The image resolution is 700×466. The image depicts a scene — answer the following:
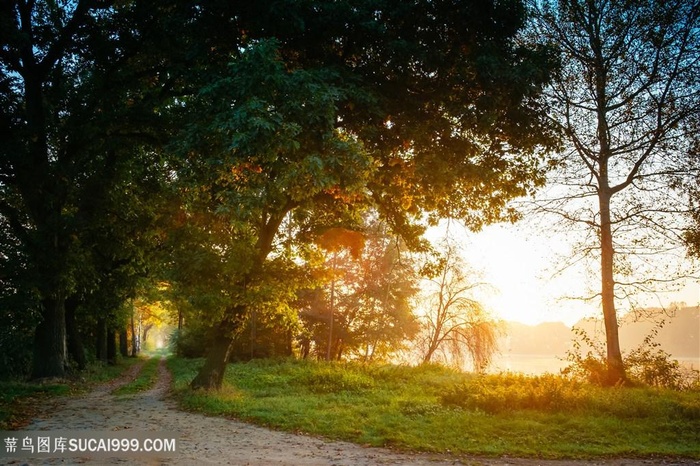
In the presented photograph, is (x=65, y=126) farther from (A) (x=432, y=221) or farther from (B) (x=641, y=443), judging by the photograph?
(B) (x=641, y=443)

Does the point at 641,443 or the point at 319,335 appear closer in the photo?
the point at 641,443

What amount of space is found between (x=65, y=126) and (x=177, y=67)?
5.99 meters

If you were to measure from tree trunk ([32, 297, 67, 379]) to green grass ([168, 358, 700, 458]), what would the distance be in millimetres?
5650

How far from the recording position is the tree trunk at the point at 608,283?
16.7 metres

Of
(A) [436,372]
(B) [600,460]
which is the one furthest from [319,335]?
(B) [600,460]

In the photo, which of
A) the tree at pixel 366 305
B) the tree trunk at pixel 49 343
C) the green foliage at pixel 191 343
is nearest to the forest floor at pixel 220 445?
the tree trunk at pixel 49 343

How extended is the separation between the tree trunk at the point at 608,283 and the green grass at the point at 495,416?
2804 mm

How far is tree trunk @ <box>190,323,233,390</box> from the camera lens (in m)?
15.1

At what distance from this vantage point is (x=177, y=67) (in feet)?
41.8

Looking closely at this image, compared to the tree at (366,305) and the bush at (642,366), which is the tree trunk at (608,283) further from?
the tree at (366,305)

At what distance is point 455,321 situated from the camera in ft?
111

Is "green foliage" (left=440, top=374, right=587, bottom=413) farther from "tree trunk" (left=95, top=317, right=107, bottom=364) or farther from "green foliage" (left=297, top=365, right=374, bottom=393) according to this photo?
"tree trunk" (left=95, top=317, right=107, bottom=364)

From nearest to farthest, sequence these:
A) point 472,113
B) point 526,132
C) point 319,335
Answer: point 472,113 < point 526,132 < point 319,335

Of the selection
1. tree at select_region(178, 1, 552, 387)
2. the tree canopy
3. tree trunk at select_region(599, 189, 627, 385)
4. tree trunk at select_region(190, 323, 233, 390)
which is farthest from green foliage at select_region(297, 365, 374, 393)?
tree trunk at select_region(599, 189, 627, 385)
